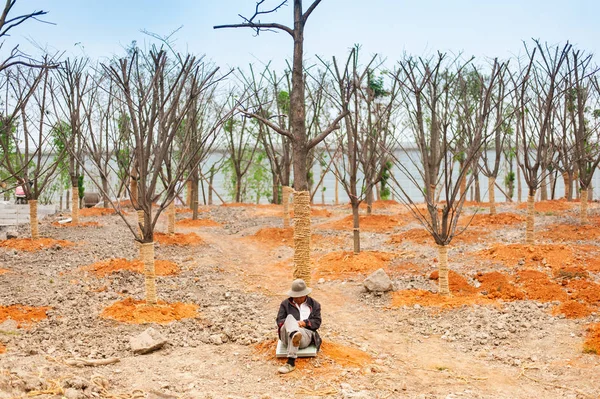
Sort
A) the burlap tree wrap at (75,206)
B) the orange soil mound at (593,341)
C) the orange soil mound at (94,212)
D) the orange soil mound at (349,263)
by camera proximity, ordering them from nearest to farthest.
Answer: the orange soil mound at (593,341) → the orange soil mound at (349,263) → the burlap tree wrap at (75,206) → the orange soil mound at (94,212)

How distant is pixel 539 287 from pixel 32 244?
11.0 metres

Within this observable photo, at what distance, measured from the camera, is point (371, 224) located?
56.3ft

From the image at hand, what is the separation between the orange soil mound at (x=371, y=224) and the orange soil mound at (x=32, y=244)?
7454 millimetres

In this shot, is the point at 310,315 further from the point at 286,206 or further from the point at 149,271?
the point at 286,206

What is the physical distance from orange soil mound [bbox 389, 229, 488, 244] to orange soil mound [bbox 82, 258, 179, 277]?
5733mm

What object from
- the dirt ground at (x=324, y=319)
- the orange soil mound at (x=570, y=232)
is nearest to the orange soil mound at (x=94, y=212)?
the dirt ground at (x=324, y=319)

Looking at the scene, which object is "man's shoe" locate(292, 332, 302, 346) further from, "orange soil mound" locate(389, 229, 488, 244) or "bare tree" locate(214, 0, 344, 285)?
"orange soil mound" locate(389, 229, 488, 244)

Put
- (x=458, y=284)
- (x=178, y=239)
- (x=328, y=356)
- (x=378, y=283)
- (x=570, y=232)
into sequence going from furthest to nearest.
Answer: (x=178, y=239)
(x=570, y=232)
(x=458, y=284)
(x=378, y=283)
(x=328, y=356)

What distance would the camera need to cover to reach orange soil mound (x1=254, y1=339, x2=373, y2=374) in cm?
612

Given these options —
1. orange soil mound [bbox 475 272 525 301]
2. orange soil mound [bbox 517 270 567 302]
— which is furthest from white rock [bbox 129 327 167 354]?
orange soil mound [bbox 517 270 567 302]

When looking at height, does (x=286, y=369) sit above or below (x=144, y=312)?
below

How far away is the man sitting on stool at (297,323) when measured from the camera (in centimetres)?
603

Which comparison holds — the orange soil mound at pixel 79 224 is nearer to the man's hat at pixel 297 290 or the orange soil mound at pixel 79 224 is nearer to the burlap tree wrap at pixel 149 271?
the burlap tree wrap at pixel 149 271

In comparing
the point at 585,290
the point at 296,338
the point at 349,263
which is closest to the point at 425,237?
the point at 349,263
